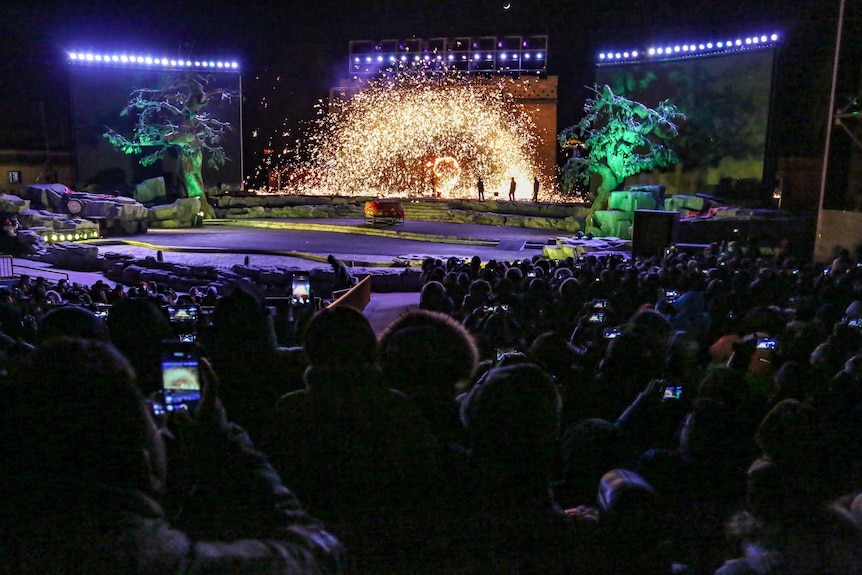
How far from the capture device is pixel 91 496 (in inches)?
52.0

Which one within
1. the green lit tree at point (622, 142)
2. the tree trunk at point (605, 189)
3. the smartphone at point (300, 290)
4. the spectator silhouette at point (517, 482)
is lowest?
the smartphone at point (300, 290)

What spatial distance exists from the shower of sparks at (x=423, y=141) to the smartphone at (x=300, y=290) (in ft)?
84.6

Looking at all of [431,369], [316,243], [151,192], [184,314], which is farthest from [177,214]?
[431,369]

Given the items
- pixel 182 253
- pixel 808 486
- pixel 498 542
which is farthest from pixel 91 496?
pixel 182 253

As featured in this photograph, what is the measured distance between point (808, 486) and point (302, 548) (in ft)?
4.53

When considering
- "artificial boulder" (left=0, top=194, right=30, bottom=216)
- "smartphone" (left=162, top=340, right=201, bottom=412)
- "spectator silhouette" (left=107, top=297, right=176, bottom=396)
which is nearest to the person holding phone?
"smartphone" (left=162, top=340, right=201, bottom=412)

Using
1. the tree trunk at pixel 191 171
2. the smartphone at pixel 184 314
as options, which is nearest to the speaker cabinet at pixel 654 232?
the smartphone at pixel 184 314

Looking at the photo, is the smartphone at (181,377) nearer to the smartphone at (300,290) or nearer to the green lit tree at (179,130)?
the smartphone at (300,290)

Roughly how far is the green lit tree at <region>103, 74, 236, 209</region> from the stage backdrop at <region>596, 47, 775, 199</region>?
17303mm

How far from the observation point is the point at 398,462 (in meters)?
1.97

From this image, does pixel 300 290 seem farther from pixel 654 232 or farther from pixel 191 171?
pixel 191 171

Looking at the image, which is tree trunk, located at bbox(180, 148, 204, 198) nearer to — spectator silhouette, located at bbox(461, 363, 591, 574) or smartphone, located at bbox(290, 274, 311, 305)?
smartphone, located at bbox(290, 274, 311, 305)

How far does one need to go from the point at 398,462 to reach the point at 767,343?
135 inches

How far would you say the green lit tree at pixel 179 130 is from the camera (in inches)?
1137
